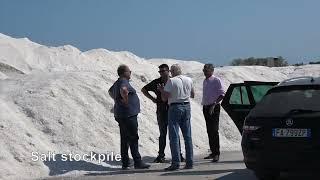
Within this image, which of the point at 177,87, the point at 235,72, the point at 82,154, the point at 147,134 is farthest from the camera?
the point at 235,72

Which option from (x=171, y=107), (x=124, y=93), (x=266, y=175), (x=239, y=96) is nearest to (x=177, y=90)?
(x=171, y=107)

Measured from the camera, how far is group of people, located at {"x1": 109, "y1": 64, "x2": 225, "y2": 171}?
1034 cm

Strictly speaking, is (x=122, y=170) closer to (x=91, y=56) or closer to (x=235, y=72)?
(x=235, y=72)

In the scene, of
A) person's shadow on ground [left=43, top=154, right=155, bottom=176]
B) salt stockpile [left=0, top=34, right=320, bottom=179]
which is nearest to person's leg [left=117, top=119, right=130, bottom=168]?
person's shadow on ground [left=43, top=154, right=155, bottom=176]

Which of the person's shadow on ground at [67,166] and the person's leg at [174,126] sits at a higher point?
the person's leg at [174,126]

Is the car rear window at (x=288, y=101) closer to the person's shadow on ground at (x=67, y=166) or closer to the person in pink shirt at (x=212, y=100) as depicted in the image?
the person in pink shirt at (x=212, y=100)

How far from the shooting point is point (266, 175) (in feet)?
28.9

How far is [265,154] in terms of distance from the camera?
27.4ft

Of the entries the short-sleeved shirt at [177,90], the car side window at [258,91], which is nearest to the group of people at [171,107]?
the short-sleeved shirt at [177,90]

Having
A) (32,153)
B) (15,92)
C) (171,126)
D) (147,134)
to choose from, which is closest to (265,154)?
(171,126)

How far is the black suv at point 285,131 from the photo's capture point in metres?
8.05

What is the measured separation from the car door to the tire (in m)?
2.24

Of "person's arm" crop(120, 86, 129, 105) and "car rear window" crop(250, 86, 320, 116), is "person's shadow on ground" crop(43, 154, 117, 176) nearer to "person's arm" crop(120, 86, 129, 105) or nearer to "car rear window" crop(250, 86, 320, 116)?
"person's arm" crop(120, 86, 129, 105)

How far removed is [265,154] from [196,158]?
4747 millimetres
